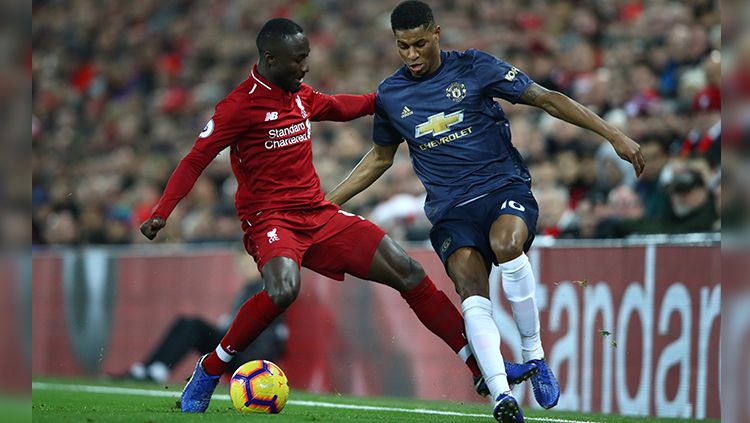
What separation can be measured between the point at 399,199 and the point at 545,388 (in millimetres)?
6193

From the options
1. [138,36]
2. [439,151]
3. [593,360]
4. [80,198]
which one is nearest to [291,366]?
[593,360]

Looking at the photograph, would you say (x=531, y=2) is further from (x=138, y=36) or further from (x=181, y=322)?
(x=138, y=36)

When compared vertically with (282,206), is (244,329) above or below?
below

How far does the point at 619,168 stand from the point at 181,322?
16.7 feet

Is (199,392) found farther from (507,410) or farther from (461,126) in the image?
(461,126)

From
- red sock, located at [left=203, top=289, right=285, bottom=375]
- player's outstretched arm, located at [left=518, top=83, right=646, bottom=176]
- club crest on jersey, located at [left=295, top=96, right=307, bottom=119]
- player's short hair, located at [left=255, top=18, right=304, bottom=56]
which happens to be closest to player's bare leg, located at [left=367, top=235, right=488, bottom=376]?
red sock, located at [left=203, top=289, right=285, bottom=375]

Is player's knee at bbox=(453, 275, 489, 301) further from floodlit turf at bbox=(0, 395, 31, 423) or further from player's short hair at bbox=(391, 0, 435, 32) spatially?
→ floodlit turf at bbox=(0, 395, 31, 423)

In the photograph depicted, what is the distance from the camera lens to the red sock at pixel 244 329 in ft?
22.5

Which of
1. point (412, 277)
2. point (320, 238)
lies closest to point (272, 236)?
point (320, 238)

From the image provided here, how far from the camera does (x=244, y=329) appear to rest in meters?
6.96

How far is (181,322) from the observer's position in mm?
12578

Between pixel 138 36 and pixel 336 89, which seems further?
pixel 138 36

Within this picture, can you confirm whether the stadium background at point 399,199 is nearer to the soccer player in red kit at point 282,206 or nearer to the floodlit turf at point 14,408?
the soccer player in red kit at point 282,206

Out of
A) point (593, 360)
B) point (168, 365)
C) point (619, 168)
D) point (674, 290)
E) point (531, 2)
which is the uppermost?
point (531, 2)
